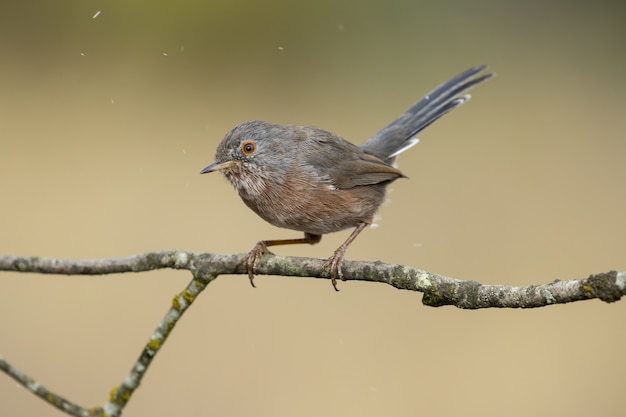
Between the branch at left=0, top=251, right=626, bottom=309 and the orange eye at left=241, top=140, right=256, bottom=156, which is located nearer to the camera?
the branch at left=0, top=251, right=626, bottom=309

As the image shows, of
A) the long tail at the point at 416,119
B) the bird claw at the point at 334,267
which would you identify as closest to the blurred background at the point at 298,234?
the long tail at the point at 416,119

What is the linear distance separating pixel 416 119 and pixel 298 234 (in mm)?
1861

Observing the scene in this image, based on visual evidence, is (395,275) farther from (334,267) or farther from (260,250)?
(260,250)

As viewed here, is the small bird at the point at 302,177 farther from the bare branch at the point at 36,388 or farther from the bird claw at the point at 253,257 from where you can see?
the bare branch at the point at 36,388

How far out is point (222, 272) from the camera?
3074mm

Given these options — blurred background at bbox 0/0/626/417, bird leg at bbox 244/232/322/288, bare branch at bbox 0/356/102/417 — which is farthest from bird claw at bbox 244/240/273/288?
blurred background at bbox 0/0/626/417

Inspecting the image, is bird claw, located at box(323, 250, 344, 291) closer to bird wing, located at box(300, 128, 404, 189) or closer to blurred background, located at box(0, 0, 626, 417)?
bird wing, located at box(300, 128, 404, 189)

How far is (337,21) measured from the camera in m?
7.90

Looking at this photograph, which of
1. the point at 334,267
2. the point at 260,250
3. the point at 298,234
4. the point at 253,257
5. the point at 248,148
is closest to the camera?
the point at 334,267

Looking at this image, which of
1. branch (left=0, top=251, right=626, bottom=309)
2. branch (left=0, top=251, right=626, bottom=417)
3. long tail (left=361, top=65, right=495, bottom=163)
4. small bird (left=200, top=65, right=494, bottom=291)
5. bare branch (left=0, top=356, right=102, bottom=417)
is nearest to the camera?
branch (left=0, top=251, right=626, bottom=309)

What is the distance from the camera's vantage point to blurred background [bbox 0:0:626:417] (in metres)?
5.94

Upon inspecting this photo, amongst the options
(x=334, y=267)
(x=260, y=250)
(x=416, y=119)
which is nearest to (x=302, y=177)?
(x=260, y=250)

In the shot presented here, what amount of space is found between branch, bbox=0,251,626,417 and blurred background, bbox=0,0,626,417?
2863mm

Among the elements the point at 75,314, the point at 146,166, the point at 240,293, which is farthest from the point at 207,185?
the point at 75,314
